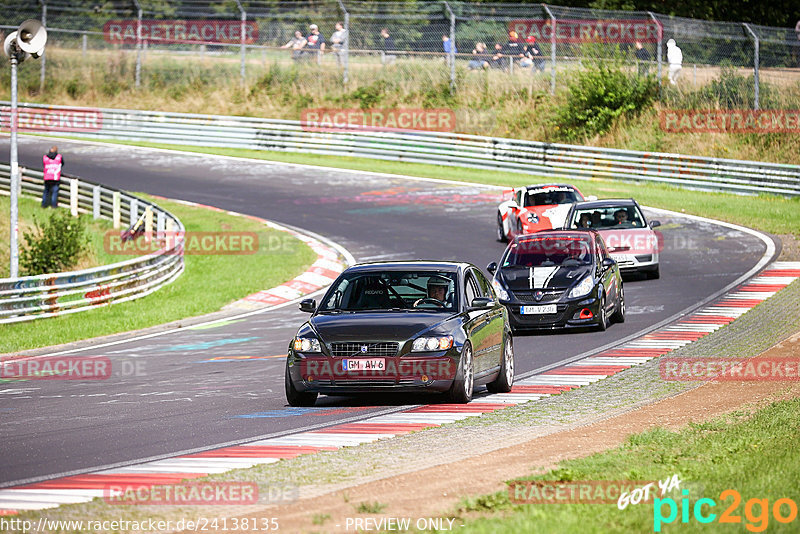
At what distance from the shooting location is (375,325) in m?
12.0

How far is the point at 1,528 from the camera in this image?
6.71 metres

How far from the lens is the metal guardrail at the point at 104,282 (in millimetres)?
21531

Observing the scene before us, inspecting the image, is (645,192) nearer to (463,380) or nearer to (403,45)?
(403,45)

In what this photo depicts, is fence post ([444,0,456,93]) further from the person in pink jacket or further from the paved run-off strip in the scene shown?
the paved run-off strip

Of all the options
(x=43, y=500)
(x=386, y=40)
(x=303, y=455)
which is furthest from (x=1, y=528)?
(x=386, y=40)

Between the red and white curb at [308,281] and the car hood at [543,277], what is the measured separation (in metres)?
6.11

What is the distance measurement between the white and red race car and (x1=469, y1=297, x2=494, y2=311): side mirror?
13818 millimetres

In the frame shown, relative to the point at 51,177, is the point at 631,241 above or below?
below

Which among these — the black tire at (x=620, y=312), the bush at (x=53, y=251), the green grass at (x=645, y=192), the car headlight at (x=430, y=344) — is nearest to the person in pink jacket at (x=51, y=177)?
the bush at (x=53, y=251)

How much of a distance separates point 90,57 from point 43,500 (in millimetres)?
45639

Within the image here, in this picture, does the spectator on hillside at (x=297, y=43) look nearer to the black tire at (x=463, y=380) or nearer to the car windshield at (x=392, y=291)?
the car windshield at (x=392, y=291)

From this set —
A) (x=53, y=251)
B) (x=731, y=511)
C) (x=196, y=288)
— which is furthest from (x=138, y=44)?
(x=731, y=511)

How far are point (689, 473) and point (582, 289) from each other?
33.5 feet

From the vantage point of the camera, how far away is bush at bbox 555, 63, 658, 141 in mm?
43406
